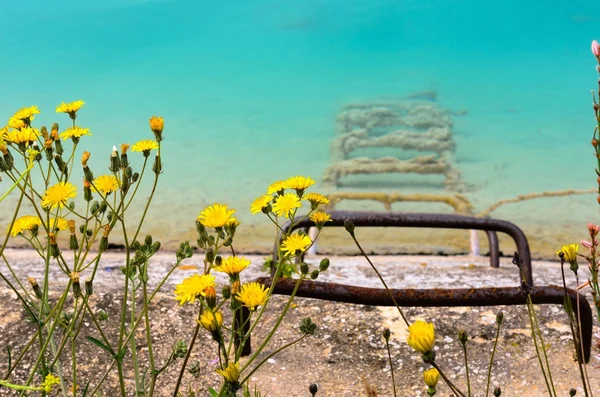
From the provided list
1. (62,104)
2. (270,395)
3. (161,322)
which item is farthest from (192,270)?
(62,104)

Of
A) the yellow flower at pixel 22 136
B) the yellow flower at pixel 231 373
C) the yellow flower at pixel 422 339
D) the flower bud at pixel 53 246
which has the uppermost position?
the yellow flower at pixel 22 136

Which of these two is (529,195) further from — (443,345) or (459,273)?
(443,345)

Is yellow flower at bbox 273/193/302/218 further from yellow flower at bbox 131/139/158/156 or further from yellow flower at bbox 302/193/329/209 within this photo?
yellow flower at bbox 131/139/158/156

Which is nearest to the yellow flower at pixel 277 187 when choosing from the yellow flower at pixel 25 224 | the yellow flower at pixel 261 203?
the yellow flower at pixel 261 203

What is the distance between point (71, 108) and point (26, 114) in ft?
0.40

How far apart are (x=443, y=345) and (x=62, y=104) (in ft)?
5.56

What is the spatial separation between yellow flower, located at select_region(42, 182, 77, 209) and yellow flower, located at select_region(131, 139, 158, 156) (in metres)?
0.18

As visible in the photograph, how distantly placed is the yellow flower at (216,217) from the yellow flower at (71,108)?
0.65 m

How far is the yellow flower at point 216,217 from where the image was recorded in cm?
124

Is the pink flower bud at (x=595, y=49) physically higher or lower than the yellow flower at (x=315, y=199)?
higher

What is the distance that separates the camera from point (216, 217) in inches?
49.4

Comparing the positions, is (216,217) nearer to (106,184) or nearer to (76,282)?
(76,282)

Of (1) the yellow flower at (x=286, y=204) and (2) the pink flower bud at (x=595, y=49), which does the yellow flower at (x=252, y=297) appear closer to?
(1) the yellow flower at (x=286, y=204)

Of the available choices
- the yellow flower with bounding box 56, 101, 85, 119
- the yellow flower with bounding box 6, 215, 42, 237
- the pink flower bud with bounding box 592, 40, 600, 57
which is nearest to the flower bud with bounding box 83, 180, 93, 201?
the yellow flower with bounding box 6, 215, 42, 237
